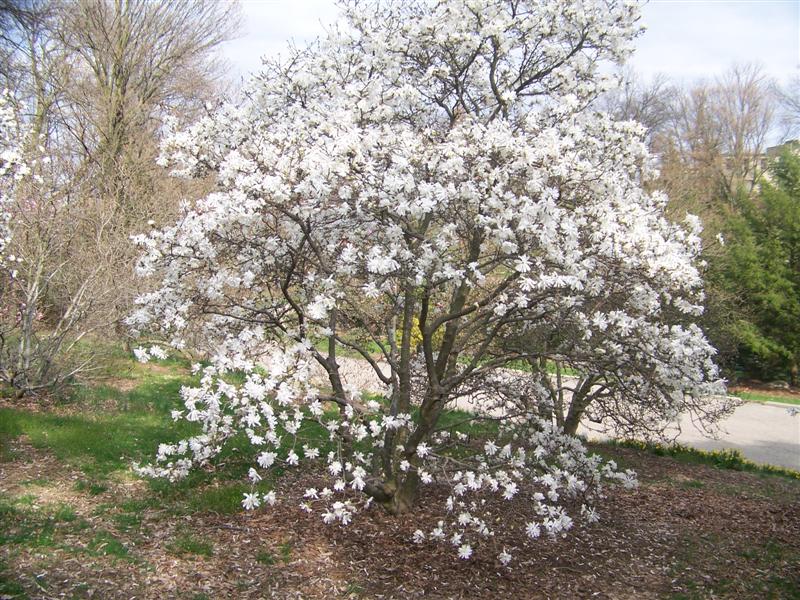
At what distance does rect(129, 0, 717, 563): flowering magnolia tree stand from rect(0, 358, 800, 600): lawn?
0.33 m

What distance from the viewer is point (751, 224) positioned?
1823 centimetres

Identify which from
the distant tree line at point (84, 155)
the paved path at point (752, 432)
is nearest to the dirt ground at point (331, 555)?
the distant tree line at point (84, 155)

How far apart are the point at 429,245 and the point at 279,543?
8.24 ft

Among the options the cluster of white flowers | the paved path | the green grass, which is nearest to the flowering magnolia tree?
the green grass

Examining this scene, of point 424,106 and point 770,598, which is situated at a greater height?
point 424,106

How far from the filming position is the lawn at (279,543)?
430 cm

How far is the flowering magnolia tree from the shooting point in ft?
13.9

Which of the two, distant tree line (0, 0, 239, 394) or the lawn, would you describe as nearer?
the lawn

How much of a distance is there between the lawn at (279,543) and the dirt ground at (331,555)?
1 centimetres

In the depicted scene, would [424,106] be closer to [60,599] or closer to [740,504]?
[60,599]

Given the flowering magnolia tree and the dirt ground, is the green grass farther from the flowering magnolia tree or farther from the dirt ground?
the flowering magnolia tree

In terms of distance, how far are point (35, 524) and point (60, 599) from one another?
3.50 ft

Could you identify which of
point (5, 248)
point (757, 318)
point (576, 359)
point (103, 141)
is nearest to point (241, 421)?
point (576, 359)

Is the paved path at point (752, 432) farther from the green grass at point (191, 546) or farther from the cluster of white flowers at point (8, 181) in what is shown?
the green grass at point (191, 546)
